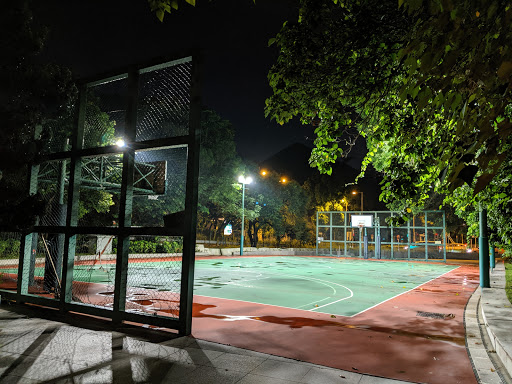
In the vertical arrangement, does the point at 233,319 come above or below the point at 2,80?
below

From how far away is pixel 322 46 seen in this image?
18.9 feet

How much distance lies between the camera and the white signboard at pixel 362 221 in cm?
3637

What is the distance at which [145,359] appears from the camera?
5.06m

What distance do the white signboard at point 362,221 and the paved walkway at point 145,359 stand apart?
29850 millimetres

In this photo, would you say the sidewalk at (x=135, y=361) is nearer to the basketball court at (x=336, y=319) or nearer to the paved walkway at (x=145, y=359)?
the paved walkway at (x=145, y=359)

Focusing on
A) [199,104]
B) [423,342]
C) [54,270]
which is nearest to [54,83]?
[199,104]

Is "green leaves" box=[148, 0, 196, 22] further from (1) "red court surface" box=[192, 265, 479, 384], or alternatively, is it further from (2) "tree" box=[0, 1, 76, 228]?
(2) "tree" box=[0, 1, 76, 228]

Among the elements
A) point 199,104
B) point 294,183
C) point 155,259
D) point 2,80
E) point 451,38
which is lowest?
point 155,259

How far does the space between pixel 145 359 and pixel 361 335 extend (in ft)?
13.9

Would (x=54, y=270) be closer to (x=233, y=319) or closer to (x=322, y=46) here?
(x=233, y=319)

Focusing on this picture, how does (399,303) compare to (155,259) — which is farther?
(155,259)

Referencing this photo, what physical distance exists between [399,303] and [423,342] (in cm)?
456

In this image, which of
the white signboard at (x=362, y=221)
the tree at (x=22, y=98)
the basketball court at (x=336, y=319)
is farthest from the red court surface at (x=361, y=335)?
the white signboard at (x=362, y=221)

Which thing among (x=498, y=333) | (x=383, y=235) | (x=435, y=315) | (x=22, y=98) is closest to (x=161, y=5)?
(x=22, y=98)
